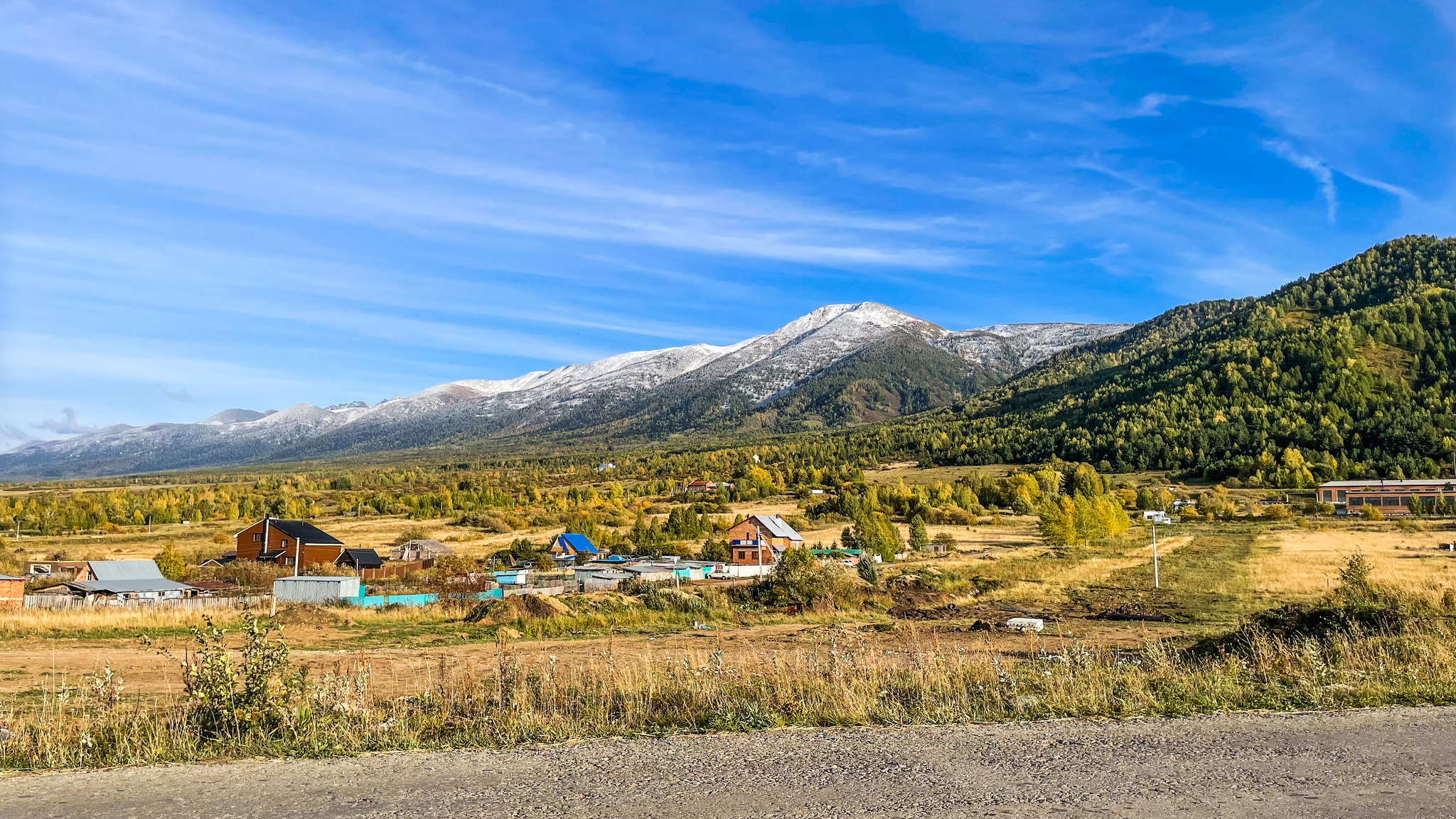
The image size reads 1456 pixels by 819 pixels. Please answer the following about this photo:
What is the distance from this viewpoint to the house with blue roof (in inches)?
2210

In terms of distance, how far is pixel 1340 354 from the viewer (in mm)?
120500

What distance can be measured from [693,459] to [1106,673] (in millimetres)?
152163

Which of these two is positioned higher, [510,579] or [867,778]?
[867,778]

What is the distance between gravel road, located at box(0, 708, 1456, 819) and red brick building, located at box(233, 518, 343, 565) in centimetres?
4714

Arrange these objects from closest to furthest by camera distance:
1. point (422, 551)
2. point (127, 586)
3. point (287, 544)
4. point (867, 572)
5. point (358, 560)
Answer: point (127, 586)
point (867, 572)
point (358, 560)
point (287, 544)
point (422, 551)

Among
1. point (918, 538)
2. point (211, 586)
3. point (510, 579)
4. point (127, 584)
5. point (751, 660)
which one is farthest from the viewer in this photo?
point (918, 538)

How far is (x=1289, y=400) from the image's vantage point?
381 feet

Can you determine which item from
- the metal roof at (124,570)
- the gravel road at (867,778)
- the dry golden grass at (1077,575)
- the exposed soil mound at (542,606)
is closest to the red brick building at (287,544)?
the metal roof at (124,570)

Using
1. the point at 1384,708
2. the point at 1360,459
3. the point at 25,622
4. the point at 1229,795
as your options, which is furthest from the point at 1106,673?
the point at 1360,459

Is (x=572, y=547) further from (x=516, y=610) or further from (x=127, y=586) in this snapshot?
(x=516, y=610)

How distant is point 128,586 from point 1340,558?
5583 cm

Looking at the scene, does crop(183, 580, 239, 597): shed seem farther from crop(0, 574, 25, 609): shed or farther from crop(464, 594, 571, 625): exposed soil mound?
crop(464, 594, 571, 625): exposed soil mound

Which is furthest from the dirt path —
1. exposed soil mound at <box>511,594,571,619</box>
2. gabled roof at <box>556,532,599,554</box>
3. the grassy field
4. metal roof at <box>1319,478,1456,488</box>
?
metal roof at <box>1319,478,1456,488</box>

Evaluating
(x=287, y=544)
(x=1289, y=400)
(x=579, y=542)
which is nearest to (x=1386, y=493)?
(x=1289, y=400)
